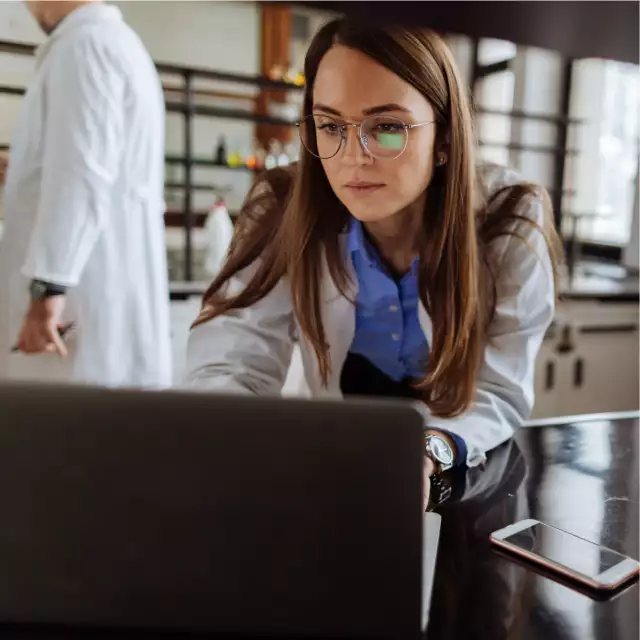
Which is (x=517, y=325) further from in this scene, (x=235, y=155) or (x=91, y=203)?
(x=235, y=155)

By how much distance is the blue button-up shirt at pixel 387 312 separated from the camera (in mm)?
1061

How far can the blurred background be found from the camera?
2355mm

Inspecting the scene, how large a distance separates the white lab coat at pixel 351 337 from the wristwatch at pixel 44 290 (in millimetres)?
533

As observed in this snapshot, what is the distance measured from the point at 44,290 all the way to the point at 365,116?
86 cm

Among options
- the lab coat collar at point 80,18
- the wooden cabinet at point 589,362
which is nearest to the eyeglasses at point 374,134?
the lab coat collar at point 80,18

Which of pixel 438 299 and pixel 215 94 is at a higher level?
pixel 215 94

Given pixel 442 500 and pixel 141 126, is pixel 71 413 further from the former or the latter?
pixel 141 126

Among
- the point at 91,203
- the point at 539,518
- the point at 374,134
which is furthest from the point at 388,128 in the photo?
the point at 91,203

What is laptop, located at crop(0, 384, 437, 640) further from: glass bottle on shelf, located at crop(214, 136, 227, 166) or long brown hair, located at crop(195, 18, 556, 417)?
glass bottle on shelf, located at crop(214, 136, 227, 166)

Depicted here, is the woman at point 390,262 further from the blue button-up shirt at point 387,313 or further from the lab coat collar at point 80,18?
the lab coat collar at point 80,18

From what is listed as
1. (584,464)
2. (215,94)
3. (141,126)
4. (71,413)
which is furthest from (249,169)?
(71,413)

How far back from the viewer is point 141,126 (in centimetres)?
152

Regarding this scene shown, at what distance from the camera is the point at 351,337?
109 cm

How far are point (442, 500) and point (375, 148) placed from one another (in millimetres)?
424
